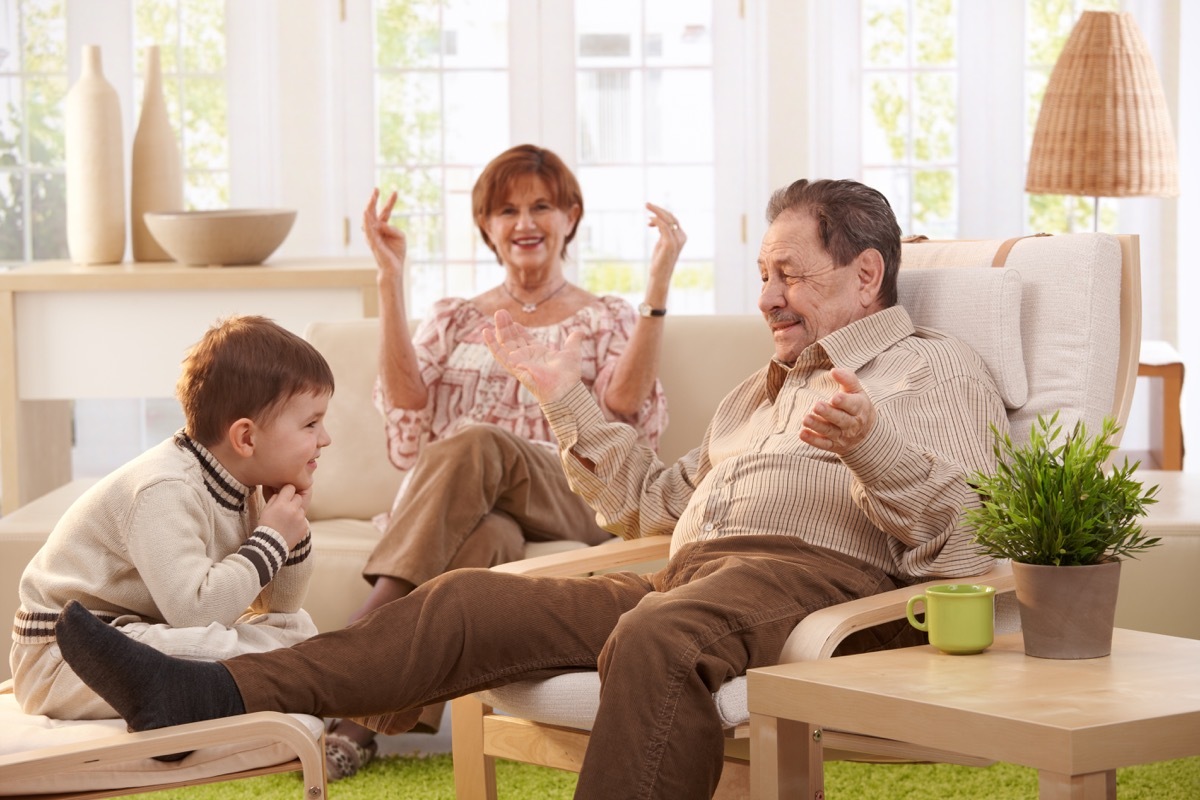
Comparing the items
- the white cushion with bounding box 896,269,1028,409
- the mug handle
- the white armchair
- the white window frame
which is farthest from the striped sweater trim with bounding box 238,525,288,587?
the white window frame

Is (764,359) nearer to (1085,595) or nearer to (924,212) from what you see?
(1085,595)

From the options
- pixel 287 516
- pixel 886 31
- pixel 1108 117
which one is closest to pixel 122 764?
pixel 287 516

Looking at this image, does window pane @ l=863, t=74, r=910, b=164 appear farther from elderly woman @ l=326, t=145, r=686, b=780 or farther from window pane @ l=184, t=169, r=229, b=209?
elderly woman @ l=326, t=145, r=686, b=780

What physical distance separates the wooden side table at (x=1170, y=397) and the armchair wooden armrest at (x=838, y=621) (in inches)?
94.6

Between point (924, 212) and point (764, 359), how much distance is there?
2506mm

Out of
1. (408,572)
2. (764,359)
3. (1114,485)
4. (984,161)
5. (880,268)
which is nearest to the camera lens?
(1114,485)

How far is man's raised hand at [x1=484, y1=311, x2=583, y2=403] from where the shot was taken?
2.38 metres

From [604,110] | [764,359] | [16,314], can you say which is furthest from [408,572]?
[604,110]

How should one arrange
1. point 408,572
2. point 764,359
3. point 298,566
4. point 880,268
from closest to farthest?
point 298,566, point 880,268, point 408,572, point 764,359

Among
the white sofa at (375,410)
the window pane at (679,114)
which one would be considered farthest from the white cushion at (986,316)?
the window pane at (679,114)

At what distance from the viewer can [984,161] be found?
5.48 m

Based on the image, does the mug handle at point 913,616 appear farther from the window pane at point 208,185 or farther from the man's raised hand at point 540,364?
the window pane at point 208,185

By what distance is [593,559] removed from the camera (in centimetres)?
238

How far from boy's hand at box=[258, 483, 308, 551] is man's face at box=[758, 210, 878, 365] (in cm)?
80
